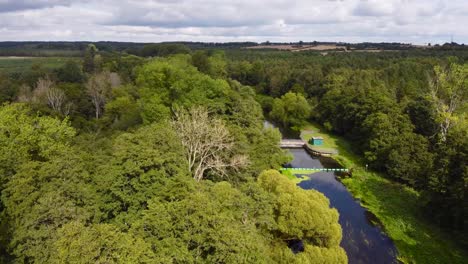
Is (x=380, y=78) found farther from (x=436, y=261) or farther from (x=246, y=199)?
(x=246, y=199)

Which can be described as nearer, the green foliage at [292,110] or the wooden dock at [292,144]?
the wooden dock at [292,144]

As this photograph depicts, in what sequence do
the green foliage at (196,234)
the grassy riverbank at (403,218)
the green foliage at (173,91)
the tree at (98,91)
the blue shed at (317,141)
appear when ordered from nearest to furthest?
the green foliage at (196,234) < the grassy riverbank at (403,218) < the green foliage at (173,91) < the blue shed at (317,141) < the tree at (98,91)

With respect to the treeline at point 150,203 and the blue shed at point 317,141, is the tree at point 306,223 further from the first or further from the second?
the blue shed at point 317,141

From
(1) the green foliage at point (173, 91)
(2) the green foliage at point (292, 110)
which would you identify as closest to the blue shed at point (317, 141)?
(2) the green foliage at point (292, 110)

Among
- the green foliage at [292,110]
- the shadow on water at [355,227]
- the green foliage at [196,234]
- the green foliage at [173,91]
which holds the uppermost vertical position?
the green foliage at [173,91]

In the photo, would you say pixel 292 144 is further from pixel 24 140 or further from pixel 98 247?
pixel 98 247

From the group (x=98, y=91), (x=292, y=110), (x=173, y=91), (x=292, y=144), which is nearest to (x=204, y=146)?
(x=173, y=91)

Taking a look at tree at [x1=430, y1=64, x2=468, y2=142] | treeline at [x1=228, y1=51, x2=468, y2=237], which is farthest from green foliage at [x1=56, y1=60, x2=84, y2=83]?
tree at [x1=430, y1=64, x2=468, y2=142]
